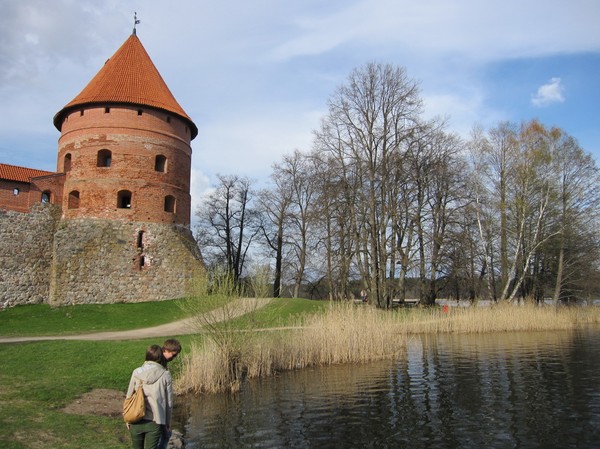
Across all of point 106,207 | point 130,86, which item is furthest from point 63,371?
point 130,86

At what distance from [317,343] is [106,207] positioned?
1359cm

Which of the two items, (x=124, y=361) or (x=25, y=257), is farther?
(x=25, y=257)

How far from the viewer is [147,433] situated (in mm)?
4297

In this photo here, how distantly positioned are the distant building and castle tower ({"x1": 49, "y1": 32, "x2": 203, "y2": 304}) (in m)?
0.04

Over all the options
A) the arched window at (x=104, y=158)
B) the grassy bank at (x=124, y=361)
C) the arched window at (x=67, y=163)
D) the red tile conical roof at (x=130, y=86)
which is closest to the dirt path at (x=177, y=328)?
the grassy bank at (x=124, y=361)

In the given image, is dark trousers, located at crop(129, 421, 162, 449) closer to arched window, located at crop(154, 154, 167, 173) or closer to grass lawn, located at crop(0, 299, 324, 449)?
grass lawn, located at crop(0, 299, 324, 449)

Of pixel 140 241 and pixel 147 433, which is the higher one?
pixel 140 241

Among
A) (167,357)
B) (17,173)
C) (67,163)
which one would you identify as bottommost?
(167,357)

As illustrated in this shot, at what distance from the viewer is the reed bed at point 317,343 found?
30.8 feet

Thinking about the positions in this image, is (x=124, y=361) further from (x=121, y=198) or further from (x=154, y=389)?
(x=121, y=198)

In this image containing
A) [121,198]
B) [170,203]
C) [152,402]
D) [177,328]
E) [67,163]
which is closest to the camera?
[152,402]

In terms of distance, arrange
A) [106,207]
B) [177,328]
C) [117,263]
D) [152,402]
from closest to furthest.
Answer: [152,402], [177,328], [117,263], [106,207]

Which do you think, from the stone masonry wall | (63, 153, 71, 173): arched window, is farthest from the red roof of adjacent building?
the stone masonry wall

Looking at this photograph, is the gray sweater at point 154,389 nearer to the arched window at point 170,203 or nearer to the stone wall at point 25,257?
the stone wall at point 25,257
